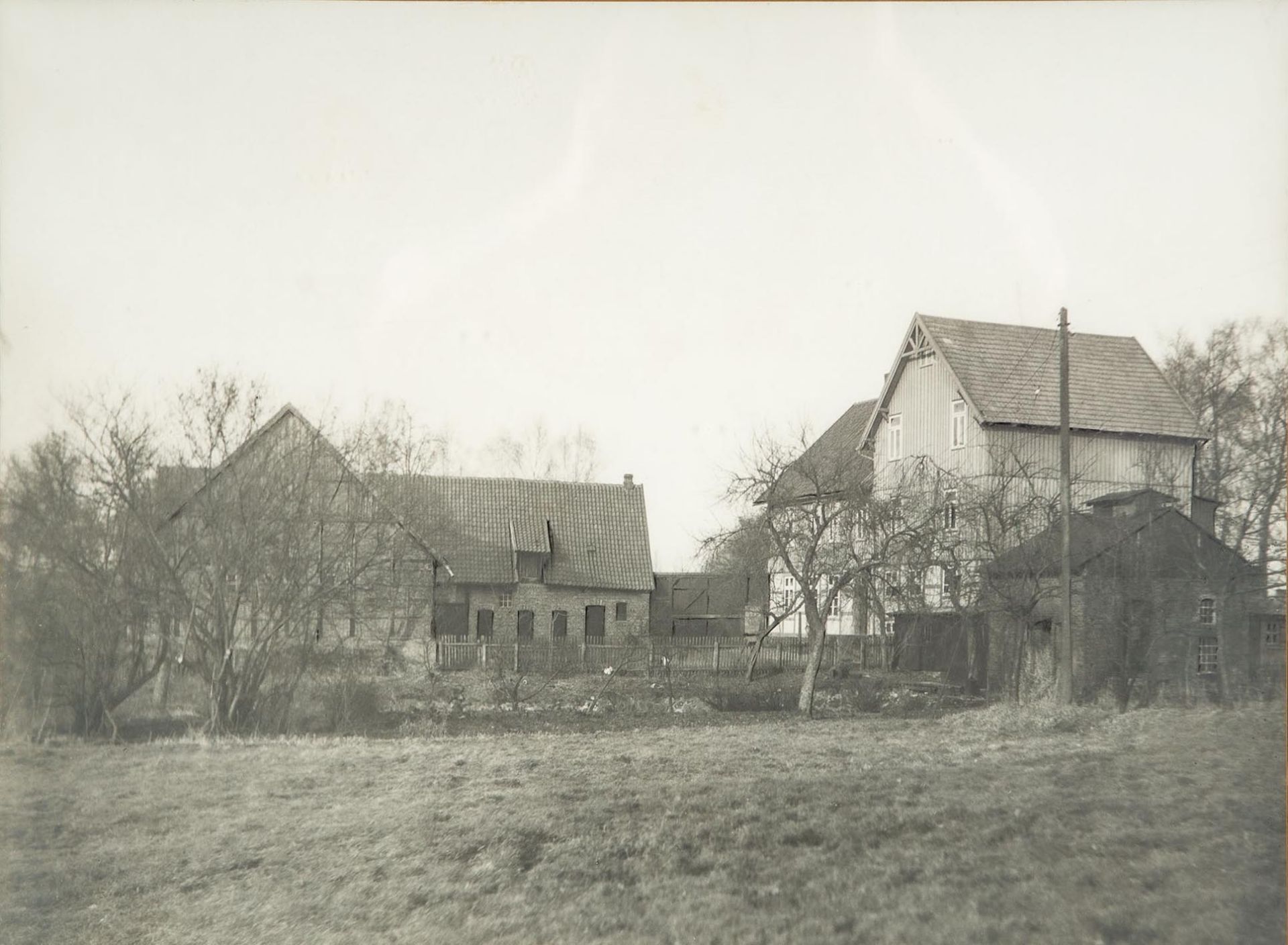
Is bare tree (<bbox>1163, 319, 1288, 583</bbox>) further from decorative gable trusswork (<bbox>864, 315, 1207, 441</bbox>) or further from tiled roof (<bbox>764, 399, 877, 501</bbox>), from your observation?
tiled roof (<bbox>764, 399, 877, 501</bbox>)

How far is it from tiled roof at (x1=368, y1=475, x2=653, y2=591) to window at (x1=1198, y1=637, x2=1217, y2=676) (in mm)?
19037

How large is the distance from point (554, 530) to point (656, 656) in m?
11.5

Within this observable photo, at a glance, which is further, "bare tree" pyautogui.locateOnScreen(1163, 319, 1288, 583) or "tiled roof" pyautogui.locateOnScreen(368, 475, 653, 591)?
"tiled roof" pyautogui.locateOnScreen(368, 475, 653, 591)

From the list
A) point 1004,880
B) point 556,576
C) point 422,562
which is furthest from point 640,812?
point 556,576

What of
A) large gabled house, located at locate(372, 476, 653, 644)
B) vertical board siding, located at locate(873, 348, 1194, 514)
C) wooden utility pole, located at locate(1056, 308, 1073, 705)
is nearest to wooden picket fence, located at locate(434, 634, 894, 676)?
vertical board siding, located at locate(873, 348, 1194, 514)

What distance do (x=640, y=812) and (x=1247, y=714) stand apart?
8.25 meters

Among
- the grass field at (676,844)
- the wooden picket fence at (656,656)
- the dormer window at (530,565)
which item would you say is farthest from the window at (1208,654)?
the dormer window at (530,565)

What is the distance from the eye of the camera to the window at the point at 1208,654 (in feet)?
75.6

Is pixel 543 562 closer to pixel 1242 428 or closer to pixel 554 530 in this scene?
pixel 554 530

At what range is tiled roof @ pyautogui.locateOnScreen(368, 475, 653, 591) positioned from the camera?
3684 cm

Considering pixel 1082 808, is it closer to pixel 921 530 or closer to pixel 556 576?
pixel 921 530

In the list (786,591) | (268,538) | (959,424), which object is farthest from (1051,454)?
(268,538)

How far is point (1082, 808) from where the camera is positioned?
876 cm

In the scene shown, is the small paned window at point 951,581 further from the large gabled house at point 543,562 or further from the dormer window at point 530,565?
the dormer window at point 530,565
